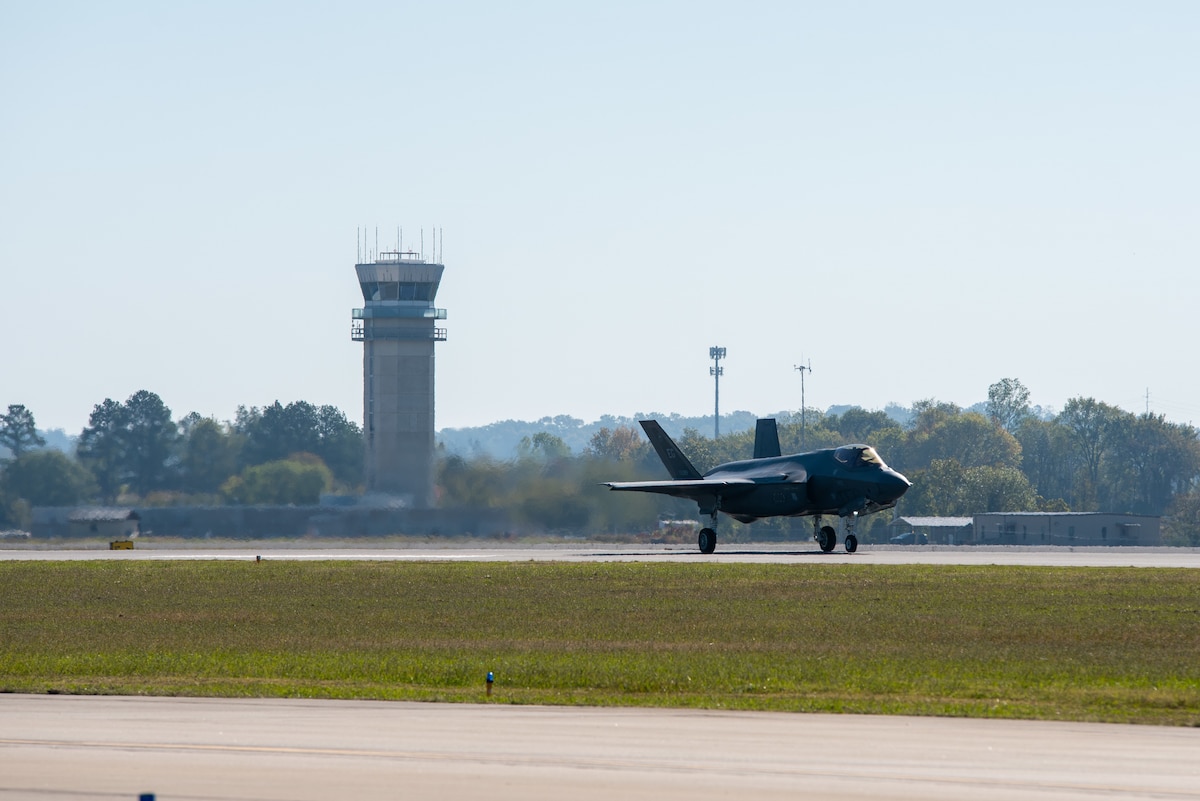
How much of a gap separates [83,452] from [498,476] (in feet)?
149

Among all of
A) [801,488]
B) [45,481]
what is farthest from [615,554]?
[45,481]

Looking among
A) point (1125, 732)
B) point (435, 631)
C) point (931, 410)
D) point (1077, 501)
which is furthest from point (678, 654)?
point (931, 410)

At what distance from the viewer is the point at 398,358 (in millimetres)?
108125

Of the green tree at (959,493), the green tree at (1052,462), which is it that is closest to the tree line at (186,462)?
the green tree at (959,493)

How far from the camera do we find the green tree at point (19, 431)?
155 m

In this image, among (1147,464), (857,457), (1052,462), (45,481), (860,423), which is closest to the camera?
(857,457)

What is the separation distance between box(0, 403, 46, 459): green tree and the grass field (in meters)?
121

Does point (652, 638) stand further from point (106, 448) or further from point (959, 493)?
point (959, 493)

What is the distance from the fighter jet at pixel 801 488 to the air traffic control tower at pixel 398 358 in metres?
45.0

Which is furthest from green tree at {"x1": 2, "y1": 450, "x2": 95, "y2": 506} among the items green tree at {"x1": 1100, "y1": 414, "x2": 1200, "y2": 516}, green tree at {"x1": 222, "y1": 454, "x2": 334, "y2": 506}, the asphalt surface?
green tree at {"x1": 1100, "y1": 414, "x2": 1200, "y2": 516}

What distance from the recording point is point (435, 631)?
91.0 feet

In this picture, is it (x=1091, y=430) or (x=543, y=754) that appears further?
(x=1091, y=430)

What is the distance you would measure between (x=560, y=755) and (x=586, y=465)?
5987cm

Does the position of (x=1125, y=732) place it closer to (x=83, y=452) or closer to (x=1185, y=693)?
(x=1185, y=693)
